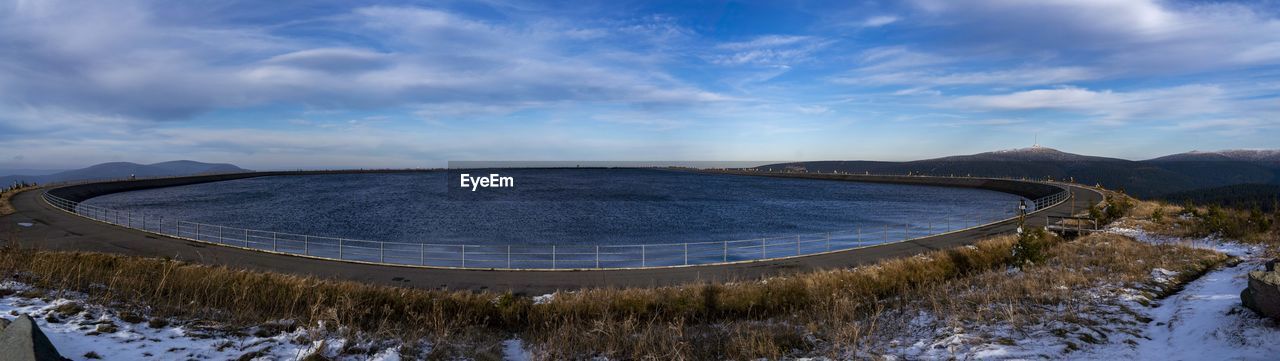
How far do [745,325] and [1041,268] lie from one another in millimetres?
11400

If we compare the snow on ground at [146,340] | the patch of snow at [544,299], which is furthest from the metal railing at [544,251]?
the snow on ground at [146,340]

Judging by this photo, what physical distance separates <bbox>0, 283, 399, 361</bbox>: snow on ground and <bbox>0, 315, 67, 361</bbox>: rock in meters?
1.15

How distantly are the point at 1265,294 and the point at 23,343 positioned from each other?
54.6 ft

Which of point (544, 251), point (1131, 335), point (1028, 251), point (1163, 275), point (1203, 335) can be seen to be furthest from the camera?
point (544, 251)

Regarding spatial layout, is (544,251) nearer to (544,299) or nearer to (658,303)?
(544,299)

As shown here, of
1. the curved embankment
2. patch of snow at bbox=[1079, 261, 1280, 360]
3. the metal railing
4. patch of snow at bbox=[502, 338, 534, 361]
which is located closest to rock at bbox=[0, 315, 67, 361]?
patch of snow at bbox=[502, 338, 534, 361]

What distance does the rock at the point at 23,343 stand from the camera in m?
5.94

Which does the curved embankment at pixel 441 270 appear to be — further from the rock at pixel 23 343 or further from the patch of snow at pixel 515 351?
the rock at pixel 23 343

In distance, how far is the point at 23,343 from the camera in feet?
19.7

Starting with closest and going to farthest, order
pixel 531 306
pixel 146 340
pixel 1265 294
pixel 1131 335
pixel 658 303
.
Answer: pixel 146 340 → pixel 1265 294 → pixel 1131 335 → pixel 531 306 → pixel 658 303

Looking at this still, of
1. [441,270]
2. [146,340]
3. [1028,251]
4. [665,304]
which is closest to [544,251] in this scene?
[441,270]

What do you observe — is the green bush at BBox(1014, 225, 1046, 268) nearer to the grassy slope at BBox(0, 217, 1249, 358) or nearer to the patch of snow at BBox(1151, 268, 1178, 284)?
the grassy slope at BBox(0, 217, 1249, 358)

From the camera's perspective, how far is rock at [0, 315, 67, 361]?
5938 millimetres

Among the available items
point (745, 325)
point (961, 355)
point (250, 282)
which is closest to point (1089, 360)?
point (961, 355)
